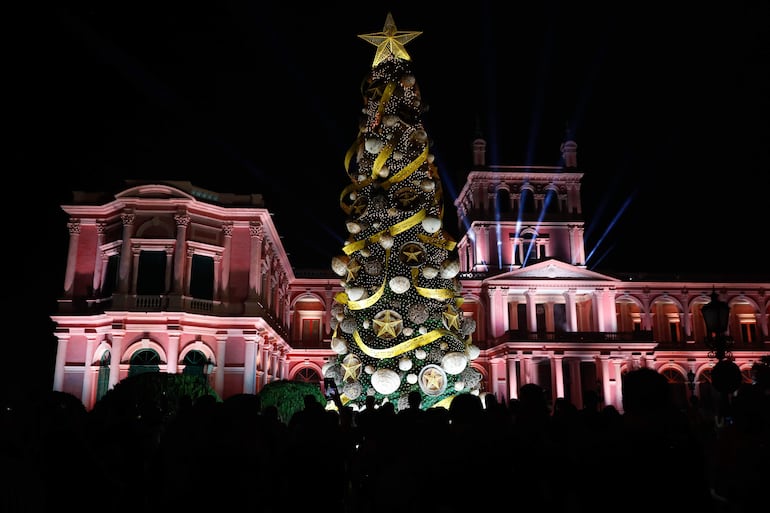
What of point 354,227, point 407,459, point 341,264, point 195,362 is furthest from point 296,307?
point 407,459

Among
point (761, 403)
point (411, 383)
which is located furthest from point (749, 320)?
point (761, 403)

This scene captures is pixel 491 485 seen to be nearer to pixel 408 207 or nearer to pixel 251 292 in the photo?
pixel 408 207

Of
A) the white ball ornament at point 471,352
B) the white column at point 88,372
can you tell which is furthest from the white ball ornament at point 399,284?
the white column at point 88,372

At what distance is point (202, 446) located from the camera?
4.79m

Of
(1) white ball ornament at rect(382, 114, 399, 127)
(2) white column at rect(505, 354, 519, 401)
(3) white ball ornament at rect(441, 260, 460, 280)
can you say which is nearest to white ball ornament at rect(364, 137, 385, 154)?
(1) white ball ornament at rect(382, 114, 399, 127)

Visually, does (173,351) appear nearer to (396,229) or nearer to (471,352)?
(396,229)

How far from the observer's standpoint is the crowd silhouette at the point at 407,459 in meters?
3.90

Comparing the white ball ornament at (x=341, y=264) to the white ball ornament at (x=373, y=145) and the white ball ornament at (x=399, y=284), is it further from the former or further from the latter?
the white ball ornament at (x=373, y=145)

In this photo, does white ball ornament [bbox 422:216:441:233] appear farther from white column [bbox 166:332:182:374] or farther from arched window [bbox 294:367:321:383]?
arched window [bbox 294:367:321:383]

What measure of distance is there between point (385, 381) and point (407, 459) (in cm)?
1107

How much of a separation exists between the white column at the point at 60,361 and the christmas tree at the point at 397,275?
17.5 meters

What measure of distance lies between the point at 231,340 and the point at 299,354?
1527cm

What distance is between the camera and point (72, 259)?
29.3 m

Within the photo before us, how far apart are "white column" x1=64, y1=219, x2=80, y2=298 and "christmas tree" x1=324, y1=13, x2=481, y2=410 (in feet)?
59.7
